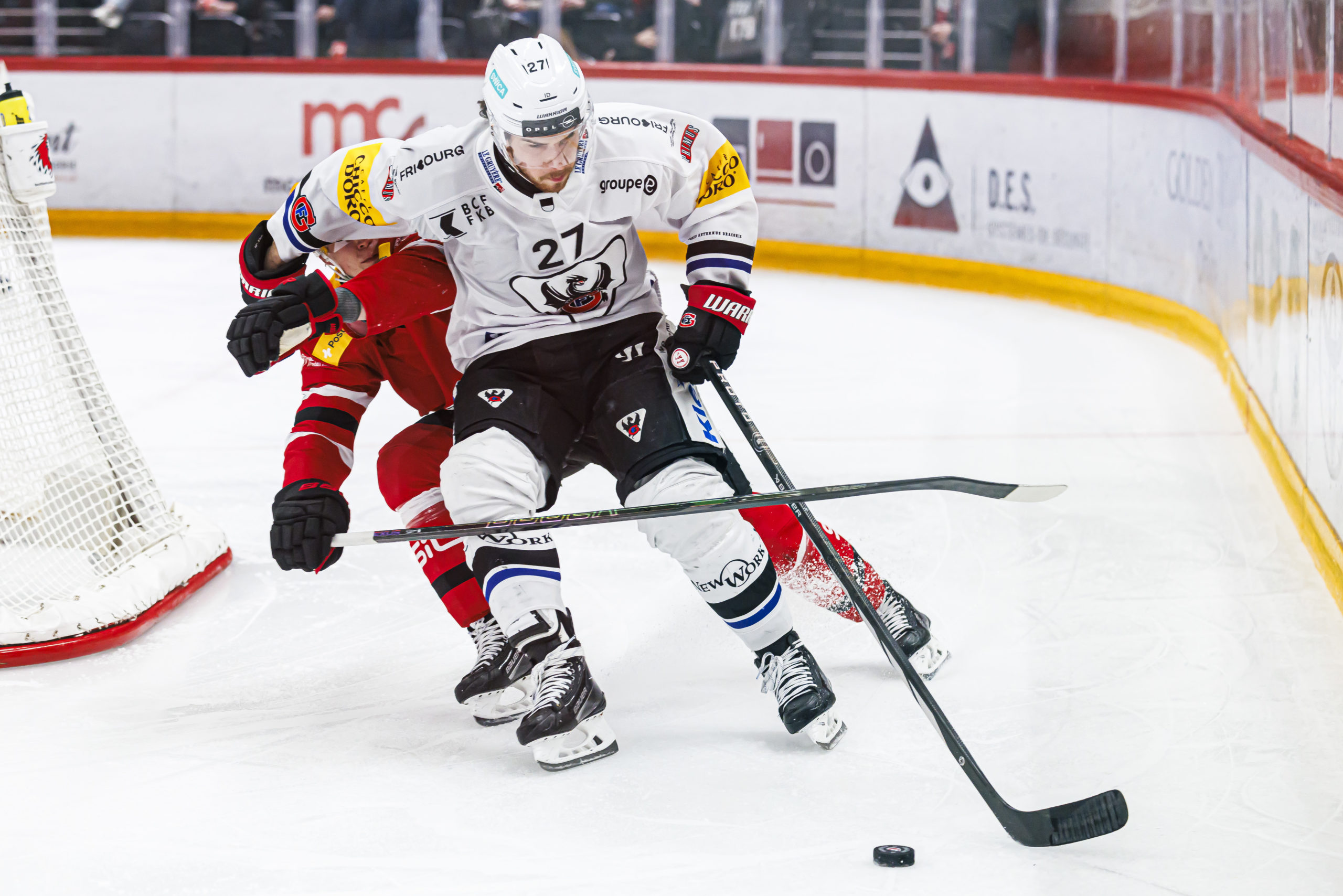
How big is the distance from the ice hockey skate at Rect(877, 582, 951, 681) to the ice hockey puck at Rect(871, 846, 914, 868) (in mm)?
768

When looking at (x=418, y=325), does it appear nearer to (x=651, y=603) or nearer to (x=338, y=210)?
(x=338, y=210)

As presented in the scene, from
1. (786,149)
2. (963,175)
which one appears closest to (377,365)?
(963,175)

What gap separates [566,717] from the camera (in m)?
2.54

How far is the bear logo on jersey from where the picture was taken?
8.77ft

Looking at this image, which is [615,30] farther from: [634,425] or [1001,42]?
[634,425]

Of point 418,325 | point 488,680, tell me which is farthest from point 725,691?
point 418,325

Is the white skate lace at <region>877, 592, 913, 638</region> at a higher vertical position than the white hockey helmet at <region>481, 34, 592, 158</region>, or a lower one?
lower

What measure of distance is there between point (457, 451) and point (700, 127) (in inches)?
28.8

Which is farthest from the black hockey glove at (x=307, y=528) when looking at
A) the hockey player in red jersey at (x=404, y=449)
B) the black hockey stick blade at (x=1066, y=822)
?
the black hockey stick blade at (x=1066, y=822)

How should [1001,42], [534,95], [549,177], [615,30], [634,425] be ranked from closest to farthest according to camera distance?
[534,95]
[549,177]
[634,425]
[1001,42]
[615,30]

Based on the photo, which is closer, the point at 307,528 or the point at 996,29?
the point at 307,528

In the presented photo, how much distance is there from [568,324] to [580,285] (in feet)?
0.26

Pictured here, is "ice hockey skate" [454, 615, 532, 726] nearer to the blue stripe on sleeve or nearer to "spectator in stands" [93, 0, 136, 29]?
the blue stripe on sleeve

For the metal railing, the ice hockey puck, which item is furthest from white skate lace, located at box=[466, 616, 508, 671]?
the metal railing
